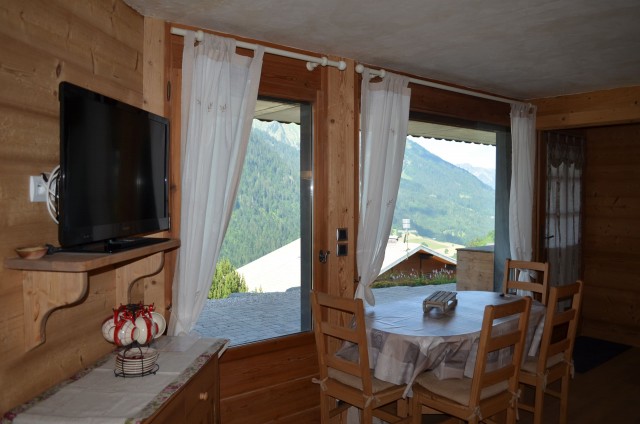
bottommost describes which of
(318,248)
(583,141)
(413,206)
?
(318,248)

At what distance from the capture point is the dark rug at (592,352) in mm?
4398

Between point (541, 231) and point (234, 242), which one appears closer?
point (234, 242)

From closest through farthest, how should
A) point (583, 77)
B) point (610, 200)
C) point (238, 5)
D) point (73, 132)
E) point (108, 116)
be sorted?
point (73, 132)
point (108, 116)
point (238, 5)
point (583, 77)
point (610, 200)

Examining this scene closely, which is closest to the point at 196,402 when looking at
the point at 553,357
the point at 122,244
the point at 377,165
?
the point at 122,244

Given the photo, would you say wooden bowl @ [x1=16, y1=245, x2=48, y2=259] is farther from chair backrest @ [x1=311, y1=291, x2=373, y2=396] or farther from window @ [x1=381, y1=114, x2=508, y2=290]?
window @ [x1=381, y1=114, x2=508, y2=290]

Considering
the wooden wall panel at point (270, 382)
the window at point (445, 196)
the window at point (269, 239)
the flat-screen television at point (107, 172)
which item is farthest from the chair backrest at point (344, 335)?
the window at point (445, 196)

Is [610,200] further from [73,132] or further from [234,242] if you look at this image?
[73,132]

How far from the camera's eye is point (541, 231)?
4816mm

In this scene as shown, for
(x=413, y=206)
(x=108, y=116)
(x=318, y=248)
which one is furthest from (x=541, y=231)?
(x=108, y=116)

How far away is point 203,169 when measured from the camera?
265cm

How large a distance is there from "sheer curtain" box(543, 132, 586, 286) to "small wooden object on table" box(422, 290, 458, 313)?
2260 mm

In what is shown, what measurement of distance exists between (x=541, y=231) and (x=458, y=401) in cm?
283

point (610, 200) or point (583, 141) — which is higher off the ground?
Answer: point (583, 141)

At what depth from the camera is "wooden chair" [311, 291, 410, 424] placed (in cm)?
249
